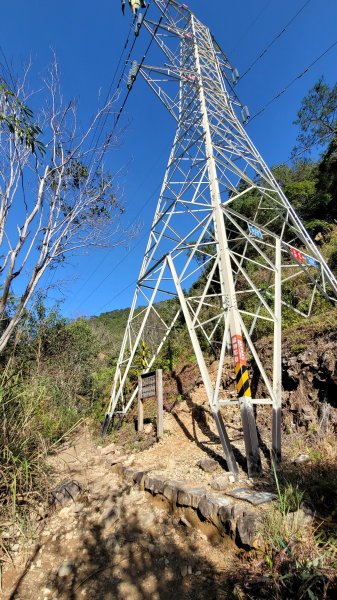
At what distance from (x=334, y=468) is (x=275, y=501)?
922 mm

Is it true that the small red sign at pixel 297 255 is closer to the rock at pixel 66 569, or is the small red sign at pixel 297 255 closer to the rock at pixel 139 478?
the rock at pixel 139 478

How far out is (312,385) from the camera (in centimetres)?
565

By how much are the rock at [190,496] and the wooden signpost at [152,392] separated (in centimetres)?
255

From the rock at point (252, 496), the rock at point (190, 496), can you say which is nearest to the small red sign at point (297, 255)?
the rock at point (252, 496)

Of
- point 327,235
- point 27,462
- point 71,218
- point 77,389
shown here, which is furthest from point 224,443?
point 327,235

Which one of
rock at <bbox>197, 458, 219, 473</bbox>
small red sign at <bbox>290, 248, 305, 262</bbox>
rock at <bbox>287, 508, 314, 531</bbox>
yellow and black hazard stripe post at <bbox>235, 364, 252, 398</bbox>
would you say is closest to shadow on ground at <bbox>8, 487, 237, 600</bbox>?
rock at <bbox>287, 508, 314, 531</bbox>

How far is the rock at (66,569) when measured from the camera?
3427mm

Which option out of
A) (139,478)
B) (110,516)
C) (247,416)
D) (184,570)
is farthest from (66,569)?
(247,416)

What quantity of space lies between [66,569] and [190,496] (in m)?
1.48

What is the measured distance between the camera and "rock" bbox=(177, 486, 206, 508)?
3.78 m

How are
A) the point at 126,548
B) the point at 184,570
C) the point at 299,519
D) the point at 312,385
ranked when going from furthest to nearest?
1. the point at 312,385
2. the point at 126,548
3. the point at 184,570
4. the point at 299,519

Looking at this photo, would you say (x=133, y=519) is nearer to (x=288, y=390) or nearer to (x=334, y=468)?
(x=334, y=468)

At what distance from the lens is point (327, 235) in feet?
62.8

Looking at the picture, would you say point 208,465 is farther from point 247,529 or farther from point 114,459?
point 114,459
